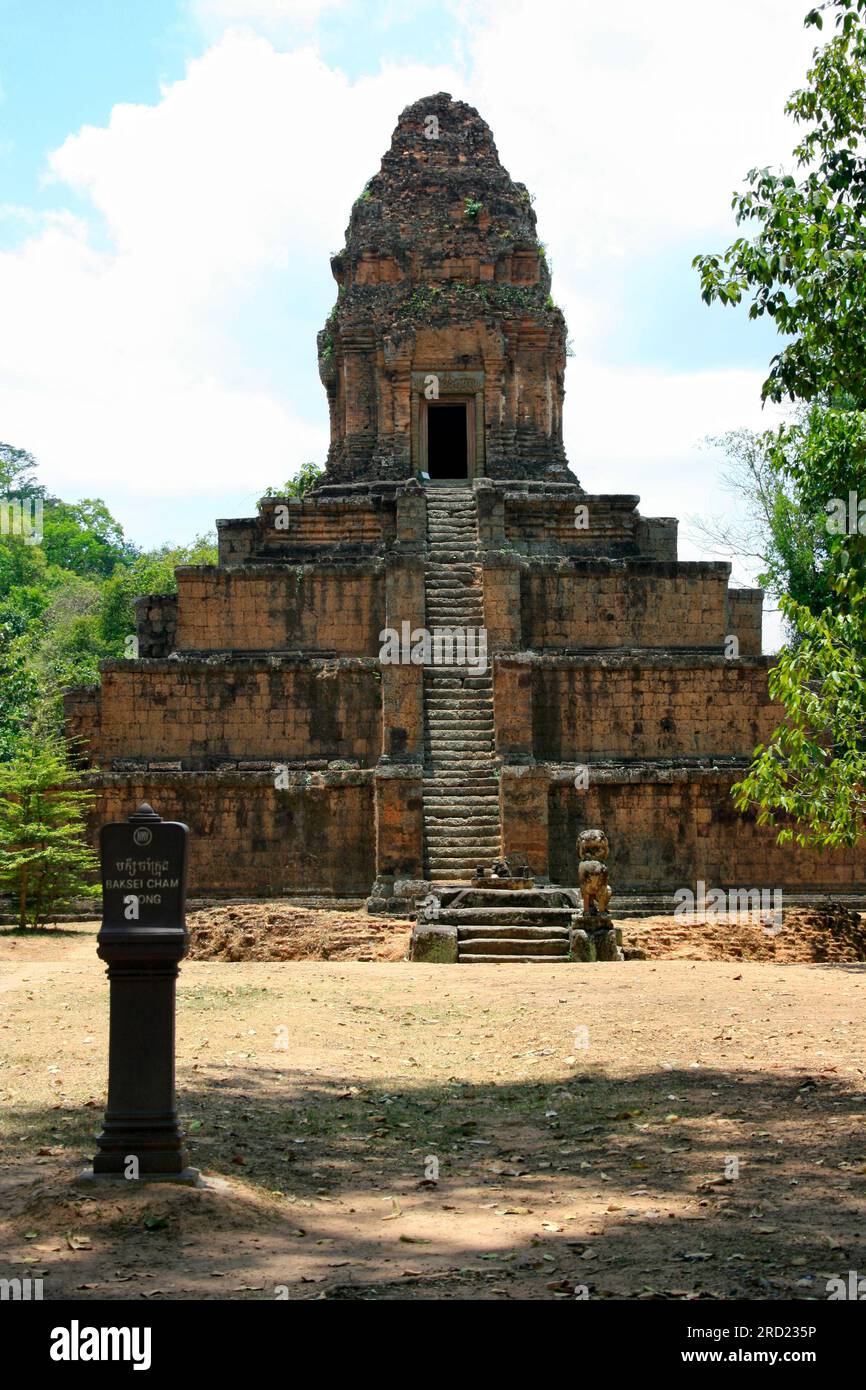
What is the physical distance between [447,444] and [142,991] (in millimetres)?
23968

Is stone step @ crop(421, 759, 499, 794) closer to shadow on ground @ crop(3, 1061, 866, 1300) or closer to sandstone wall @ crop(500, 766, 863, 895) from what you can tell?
sandstone wall @ crop(500, 766, 863, 895)

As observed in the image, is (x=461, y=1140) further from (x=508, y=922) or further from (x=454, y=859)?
(x=454, y=859)

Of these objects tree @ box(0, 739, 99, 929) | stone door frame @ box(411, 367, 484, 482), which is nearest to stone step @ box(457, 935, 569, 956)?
tree @ box(0, 739, 99, 929)

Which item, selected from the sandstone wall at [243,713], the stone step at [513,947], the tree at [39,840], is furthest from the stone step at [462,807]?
the tree at [39,840]

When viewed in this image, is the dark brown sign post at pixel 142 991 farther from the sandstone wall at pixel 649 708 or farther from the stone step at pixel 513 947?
the sandstone wall at pixel 649 708

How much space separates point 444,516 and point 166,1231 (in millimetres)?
20043

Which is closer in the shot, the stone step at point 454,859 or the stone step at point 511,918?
the stone step at point 511,918

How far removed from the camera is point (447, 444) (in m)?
30.7

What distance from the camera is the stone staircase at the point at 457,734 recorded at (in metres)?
21.5

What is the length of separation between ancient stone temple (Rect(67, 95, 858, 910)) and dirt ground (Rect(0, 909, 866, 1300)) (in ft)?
21.5

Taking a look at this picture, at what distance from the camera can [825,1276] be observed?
20.6ft

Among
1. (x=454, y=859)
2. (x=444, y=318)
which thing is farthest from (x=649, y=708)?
(x=444, y=318)

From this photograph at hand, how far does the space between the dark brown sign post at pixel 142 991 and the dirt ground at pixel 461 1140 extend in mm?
271

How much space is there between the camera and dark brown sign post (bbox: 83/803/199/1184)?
7.46m
